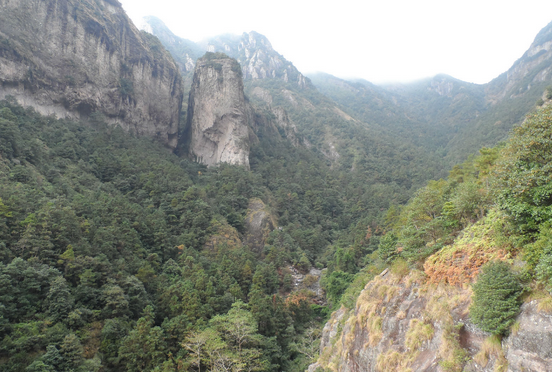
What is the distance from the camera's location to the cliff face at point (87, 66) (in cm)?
5184

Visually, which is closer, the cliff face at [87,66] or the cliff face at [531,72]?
the cliff face at [87,66]

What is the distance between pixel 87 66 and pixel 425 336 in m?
75.1

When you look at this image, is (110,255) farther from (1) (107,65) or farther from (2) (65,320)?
(1) (107,65)

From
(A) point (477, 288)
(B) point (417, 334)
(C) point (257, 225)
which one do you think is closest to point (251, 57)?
(C) point (257, 225)

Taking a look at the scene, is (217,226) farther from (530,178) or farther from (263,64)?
(263,64)

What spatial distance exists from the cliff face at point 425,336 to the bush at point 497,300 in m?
0.32

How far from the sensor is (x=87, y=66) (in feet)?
204

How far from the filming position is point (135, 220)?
3922cm

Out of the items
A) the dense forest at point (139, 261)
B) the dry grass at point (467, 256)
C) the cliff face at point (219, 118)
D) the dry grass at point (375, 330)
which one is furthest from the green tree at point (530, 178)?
the cliff face at point (219, 118)

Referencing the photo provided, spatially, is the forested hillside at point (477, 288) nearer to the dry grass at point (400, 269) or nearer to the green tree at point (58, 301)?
the dry grass at point (400, 269)

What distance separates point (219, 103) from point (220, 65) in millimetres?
12056

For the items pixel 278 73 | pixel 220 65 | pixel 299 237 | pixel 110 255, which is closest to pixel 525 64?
pixel 278 73

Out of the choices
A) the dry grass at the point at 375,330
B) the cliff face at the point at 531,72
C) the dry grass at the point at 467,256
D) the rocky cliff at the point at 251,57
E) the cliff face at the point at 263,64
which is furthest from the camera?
the cliff face at the point at 263,64

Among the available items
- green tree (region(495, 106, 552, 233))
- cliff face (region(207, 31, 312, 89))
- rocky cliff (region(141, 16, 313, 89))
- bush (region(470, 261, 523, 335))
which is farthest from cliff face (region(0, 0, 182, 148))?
cliff face (region(207, 31, 312, 89))
